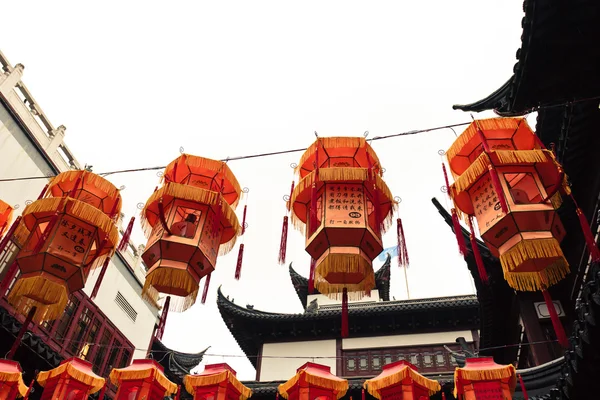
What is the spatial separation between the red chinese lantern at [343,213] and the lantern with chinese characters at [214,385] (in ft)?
12.0

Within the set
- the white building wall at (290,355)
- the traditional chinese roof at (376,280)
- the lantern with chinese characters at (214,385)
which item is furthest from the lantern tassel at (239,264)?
the traditional chinese roof at (376,280)

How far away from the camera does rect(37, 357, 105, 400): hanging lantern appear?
6852 millimetres

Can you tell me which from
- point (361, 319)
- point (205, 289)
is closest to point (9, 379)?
point (205, 289)

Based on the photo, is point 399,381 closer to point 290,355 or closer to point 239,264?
point 239,264

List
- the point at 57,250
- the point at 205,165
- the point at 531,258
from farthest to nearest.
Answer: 1. the point at 205,165
2. the point at 57,250
3. the point at 531,258

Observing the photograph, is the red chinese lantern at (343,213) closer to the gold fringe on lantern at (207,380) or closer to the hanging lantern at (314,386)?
the hanging lantern at (314,386)

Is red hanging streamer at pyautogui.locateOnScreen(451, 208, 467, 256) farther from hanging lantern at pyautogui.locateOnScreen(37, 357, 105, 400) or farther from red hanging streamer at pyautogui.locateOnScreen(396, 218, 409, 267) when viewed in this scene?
hanging lantern at pyautogui.locateOnScreen(37, 357, 105, 400)

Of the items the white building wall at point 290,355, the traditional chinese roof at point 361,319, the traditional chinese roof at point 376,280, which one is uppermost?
the traditional chinese roof at point 376,280

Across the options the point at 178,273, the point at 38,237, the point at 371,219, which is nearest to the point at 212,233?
the point at 178,273

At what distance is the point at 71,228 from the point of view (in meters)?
5.13

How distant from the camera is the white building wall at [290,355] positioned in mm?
14648

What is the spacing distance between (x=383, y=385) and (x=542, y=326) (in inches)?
130

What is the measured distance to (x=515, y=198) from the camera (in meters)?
4.27

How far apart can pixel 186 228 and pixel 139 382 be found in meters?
3.77
